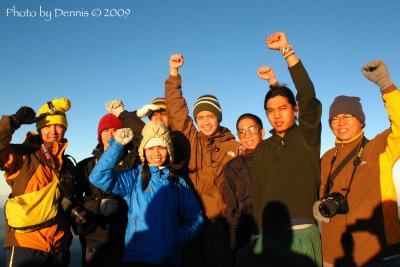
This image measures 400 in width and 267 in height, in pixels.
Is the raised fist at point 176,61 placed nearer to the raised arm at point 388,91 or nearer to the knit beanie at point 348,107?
the knit beanie at point 348,107

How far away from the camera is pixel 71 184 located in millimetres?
5508

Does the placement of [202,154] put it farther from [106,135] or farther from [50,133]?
[50,133]

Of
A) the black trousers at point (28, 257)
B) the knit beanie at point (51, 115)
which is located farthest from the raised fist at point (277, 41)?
the black trousers at point (28, 257)

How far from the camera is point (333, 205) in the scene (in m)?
4.15

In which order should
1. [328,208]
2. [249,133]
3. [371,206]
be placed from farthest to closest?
[249,133], [371,206], [328,208]

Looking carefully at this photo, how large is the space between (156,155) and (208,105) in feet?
5.55

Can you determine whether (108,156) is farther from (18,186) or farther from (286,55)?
(286,55)

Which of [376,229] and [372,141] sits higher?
[372,141]

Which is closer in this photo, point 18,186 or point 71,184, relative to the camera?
point 18,186

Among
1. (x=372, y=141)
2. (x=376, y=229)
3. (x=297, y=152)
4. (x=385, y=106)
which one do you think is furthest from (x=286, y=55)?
(x=376, y=229)

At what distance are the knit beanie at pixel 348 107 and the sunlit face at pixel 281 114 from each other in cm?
149

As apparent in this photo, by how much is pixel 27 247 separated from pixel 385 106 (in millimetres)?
5477

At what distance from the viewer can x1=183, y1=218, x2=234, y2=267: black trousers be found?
16.7ft

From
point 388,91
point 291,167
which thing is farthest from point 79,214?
point 388,91
